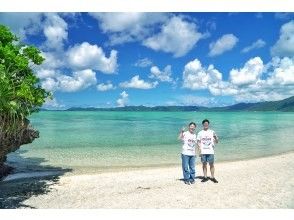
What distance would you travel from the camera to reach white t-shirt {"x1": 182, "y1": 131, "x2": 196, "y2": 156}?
53.4 feet

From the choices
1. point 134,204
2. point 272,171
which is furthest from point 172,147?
point 134,204

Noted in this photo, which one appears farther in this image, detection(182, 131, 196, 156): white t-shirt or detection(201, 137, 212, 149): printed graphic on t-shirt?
detection(201, 137, 212, 149): printed graphic on t-shirt

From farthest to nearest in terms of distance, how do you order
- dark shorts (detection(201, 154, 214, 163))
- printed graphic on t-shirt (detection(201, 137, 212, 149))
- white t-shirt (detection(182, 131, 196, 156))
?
1. dark shorts (detection(201, 154, 214, 163))
2. printed graphic on t-shirt (detection(201, 137, 212, 149))
3. white t-shirt (detection(182, 131, 196, 156))

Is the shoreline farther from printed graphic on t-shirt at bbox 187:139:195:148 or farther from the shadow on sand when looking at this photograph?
printed graphic on t-shirt at bbox 187:139:195:148

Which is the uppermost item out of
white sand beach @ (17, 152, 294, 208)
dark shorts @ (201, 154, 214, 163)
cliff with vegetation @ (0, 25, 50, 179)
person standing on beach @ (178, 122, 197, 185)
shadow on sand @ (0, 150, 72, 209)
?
cliff with vegetation @ (0, 25, 50, 179)

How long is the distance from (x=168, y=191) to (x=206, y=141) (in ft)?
7.40

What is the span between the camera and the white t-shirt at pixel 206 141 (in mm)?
16359

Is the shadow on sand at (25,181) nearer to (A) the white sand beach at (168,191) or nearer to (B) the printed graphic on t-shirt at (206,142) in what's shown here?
(A) the white sand beach at (168,191)

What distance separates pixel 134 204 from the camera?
14.1m

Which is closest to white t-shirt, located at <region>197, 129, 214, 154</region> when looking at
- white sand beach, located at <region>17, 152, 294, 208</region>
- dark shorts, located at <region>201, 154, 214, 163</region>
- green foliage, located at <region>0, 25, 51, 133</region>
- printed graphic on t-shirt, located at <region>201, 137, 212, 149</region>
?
printed graphic on t-shirt, located at <region>201, 137, 212, 149</region>

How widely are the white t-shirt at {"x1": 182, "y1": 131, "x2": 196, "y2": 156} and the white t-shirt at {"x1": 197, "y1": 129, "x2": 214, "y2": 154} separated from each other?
0.81 ft

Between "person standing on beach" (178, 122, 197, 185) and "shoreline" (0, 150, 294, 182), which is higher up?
"person standing on beach" (178, 122, 197, 185)
